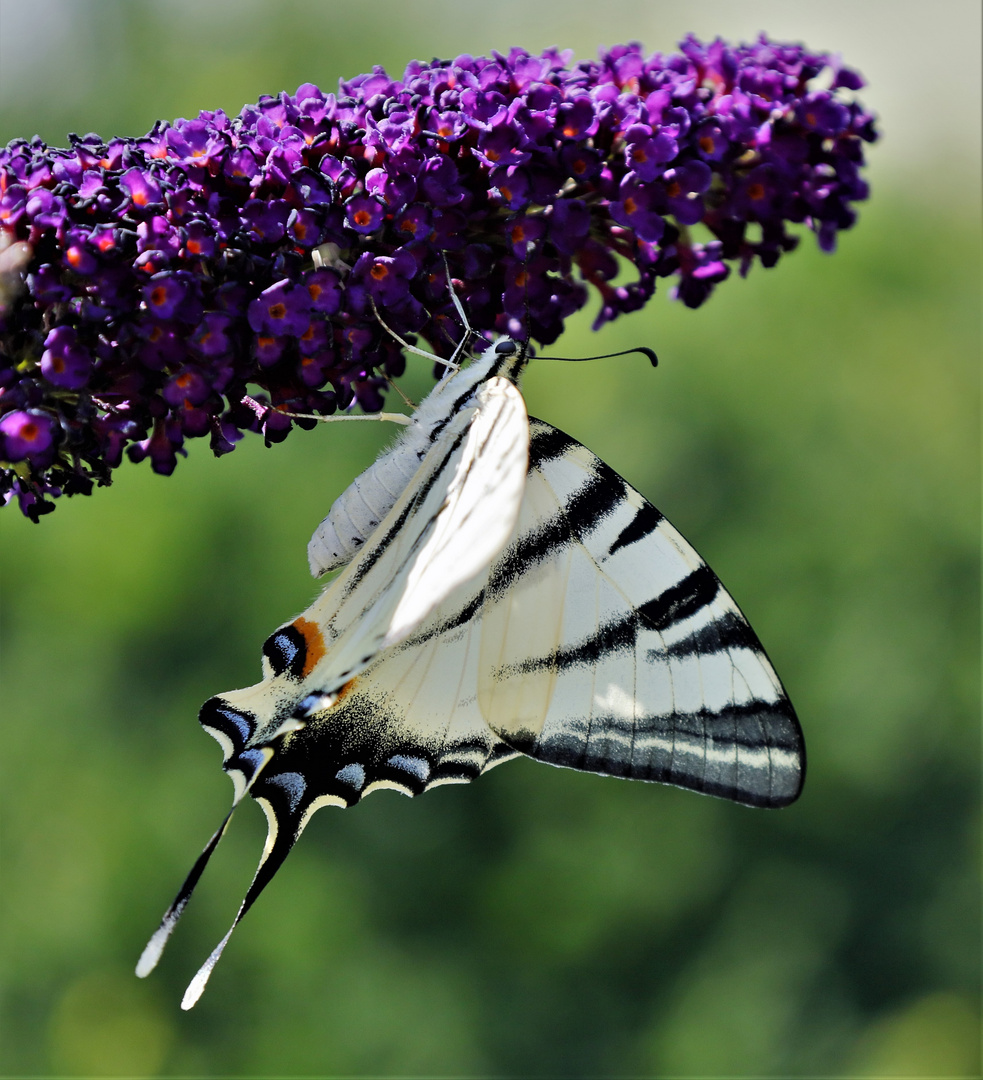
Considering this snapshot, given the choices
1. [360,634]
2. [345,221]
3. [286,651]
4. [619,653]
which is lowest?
[619,653]

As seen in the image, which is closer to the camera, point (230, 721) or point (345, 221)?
point (345, 221)

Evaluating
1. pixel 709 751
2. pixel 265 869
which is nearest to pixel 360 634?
pixel 265 869

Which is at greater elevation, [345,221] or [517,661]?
[345,221]

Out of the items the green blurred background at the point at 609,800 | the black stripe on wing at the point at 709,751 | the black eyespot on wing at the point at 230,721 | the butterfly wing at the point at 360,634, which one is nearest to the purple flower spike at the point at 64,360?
the butterfly wing at the point at 360,634

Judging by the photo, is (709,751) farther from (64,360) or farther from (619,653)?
(64,360)

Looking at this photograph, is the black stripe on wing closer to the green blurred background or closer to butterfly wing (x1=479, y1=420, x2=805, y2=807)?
butterfly wing (x1=479, y1=420, x2=805, y2=807)

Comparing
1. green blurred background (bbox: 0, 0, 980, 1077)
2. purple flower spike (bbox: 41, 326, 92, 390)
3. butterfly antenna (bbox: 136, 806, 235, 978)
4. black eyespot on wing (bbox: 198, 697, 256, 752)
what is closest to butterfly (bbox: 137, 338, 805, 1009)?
black eyespot on wing (bbox: 198, 697, 256, 752)

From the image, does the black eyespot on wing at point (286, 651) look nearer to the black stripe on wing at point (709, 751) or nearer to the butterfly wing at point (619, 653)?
the butterfly wing at point (619, 653)
